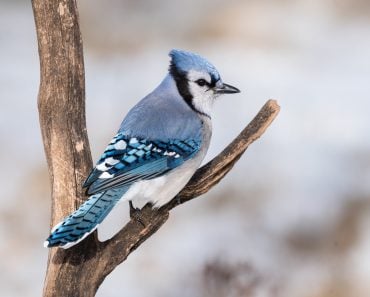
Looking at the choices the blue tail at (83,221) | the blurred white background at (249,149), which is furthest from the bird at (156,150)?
the blurred white background at (249,149)

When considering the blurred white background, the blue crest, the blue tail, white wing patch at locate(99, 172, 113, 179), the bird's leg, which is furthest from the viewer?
the blurred white background

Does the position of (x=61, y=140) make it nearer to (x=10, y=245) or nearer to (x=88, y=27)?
(x=10, y=245)

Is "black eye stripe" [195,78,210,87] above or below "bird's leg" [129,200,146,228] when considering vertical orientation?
above

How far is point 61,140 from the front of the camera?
255 cm

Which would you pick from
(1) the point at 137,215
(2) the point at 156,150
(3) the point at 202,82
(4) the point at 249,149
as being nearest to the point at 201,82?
(3) the point at 202,82

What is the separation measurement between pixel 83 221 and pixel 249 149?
1.86m

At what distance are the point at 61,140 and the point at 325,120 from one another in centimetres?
207

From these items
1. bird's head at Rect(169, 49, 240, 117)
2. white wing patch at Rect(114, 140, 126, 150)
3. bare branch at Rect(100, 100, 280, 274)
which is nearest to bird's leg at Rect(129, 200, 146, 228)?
bare branch at Rect(100, 100, 280, 274)

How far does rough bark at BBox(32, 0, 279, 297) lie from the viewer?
2.49 metres

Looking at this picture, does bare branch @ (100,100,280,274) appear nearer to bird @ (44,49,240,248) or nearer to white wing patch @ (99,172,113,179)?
bird @ (44,49,240,248)

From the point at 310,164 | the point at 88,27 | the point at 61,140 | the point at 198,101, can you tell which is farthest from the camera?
the point at 88,27

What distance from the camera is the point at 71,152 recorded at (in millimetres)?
2551

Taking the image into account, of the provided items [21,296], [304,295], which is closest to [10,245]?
[21,296]

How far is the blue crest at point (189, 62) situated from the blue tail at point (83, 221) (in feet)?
1.45
